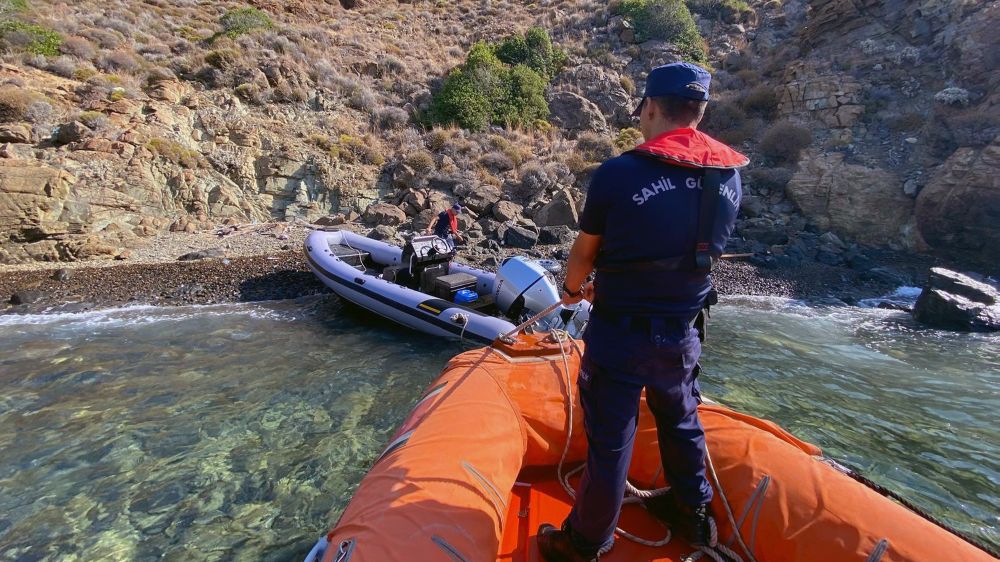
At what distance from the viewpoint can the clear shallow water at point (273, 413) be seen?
10.3ft

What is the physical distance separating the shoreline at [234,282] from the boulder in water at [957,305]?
3.89 ft

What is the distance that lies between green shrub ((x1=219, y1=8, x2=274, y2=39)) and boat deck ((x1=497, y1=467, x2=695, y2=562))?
823 inches

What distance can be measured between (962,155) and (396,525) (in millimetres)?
14942

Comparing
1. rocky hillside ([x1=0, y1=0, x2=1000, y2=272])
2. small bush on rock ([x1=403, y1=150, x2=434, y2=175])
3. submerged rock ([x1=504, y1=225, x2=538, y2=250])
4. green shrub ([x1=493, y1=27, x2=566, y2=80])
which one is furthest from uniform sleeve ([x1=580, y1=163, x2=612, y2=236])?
green shrub ([x1=493, y1=27, x2=566, y2=80])

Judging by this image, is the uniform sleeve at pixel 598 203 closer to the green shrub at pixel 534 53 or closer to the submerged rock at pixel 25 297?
the submerged rock at pixel 25 297

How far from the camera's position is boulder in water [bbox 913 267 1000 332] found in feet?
25.3

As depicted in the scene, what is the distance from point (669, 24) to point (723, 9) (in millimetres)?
3385

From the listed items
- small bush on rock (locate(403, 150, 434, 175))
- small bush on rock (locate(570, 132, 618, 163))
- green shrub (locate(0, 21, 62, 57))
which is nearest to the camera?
green shrub (locate(0, 21, 62, 57))

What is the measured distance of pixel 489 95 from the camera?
724 inches

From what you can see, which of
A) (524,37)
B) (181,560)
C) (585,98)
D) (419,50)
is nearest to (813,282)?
(181,560)

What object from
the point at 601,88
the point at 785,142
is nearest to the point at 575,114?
the point at 601,88

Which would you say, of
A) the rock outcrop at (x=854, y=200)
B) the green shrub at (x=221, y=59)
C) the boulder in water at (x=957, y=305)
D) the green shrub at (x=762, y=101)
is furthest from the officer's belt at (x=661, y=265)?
the green shrub at (x=762, y=101)

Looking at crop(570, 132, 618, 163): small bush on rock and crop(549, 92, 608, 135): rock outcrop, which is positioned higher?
crop(549, 92, 608, 135): rock outcrop

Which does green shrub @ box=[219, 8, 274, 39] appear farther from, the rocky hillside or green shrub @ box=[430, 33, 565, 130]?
green shrub @ box=[430, 33, 565, 130]
